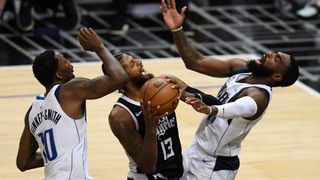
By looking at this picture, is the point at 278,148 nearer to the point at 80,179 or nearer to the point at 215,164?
the point at 215,164

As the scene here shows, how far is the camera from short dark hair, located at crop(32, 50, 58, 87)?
568 cm

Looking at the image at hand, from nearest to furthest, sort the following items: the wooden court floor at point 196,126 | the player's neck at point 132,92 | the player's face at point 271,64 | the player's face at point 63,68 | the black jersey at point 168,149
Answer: the player's face at point 63,68 < the player's neck at point 132,92 < the black jersey at point 168,149 < the player's face at point 271,64 < the wooden court floor at point 196,126

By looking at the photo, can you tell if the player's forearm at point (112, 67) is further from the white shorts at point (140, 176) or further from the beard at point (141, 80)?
the white shorts at point (140, 176)

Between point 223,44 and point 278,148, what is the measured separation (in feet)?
13.4

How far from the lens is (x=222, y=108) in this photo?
5.66 m

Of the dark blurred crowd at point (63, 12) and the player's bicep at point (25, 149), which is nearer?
the player's bicep at point (25, 149)

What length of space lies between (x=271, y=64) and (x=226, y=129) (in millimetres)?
538

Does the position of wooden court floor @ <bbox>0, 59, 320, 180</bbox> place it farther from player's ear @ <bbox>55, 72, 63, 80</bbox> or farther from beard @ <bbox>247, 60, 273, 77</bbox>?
player's ear @ <bbox>55, 72, 63, 80</bbox>

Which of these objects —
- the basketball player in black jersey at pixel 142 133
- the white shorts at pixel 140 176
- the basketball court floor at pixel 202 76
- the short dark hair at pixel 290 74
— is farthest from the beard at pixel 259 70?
the basketball court floor at pixel 202 76

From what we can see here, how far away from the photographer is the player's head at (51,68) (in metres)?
5.69

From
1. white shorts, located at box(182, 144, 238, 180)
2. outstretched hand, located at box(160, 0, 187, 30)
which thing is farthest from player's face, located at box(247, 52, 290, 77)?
white shorts, located at box(182, 144, 238, 180)

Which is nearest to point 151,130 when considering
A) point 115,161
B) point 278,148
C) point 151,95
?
point 151,95

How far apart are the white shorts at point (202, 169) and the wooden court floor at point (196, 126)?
148 cm

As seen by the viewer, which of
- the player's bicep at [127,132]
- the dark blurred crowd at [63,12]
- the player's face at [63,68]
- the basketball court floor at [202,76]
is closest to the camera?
the player's bicep at [127,132]
